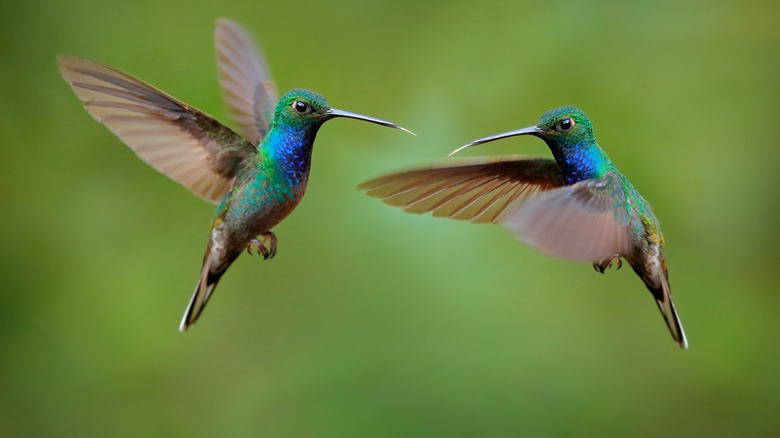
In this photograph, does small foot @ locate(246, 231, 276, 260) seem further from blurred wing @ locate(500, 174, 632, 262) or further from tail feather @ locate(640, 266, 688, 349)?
tail feather @ locate(640, 266, 688, 349)

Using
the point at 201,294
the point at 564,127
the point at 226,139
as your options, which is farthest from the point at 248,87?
the point at 564,127

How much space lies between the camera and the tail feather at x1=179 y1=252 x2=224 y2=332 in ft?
5.80

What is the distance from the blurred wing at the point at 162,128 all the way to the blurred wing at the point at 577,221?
665 millimetres

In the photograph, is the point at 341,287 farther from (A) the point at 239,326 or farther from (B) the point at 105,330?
(B) the point at 105,330

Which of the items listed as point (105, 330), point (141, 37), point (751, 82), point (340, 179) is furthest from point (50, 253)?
point (751, 82)

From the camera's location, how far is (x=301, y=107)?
143 centimetres

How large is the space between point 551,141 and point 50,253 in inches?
110

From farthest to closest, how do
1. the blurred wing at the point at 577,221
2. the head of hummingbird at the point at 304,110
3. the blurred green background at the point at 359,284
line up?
1. the blurred green background at the point at 359,284
2. the head of hummingbird at the point at 304,110
3. the blurred wing at the point at 577,221

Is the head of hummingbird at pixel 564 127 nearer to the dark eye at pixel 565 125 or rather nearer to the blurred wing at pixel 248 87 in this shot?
the dark eye at pixel 565 125

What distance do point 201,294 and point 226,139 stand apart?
355 mm

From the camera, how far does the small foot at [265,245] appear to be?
1698 mm

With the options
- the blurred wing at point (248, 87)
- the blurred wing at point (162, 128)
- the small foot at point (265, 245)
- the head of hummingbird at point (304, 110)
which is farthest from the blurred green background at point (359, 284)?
the head of hummingbird at point (304, 110)

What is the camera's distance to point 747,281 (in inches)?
144

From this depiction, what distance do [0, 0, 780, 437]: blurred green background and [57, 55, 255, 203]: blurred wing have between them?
67.7 inches
